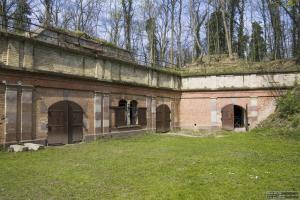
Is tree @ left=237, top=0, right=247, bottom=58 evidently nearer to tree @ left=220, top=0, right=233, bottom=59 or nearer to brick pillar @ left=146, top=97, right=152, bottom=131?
tree @ left=220, top=0, right=233, bottom=59

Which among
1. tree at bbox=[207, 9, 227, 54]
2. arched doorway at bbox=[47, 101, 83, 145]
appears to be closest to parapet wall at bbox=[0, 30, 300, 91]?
arched doorway at bbox=[47, 101, 83, 145]

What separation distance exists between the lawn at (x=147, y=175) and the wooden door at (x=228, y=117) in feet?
40.8

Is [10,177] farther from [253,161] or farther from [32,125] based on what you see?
[253,161]

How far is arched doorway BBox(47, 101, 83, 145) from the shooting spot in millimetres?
14109

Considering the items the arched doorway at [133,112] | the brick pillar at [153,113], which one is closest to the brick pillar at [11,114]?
the arched doorway at [133,112]

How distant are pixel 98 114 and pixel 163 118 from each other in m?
7.71

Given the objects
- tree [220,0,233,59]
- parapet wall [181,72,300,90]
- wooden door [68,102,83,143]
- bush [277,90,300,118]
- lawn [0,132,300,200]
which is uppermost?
tree [220,0,233,59]

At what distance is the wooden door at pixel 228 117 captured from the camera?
→ 936 inches

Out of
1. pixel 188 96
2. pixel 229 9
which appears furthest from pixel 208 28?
pixel 188 96

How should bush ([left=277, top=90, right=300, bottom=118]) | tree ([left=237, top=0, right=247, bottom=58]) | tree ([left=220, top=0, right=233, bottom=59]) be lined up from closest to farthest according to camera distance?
1. bush ([left=277, top=90, right=300, bottom=118])
2. tree ([left=220, top=0, right=233, bottom=59])
3. tree ([left=237, top=0, right=247, bottom=58])

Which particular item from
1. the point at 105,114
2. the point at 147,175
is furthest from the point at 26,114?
the point at 147,175

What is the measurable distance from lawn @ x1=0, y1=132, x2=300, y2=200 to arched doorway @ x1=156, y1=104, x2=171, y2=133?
1153 cm

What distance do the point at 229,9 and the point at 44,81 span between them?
27787mm

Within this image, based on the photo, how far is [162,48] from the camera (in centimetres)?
3597
